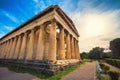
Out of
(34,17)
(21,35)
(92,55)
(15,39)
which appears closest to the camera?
(34,17)

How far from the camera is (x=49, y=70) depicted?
1191 cm

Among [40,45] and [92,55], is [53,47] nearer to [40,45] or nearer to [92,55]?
[40,45]

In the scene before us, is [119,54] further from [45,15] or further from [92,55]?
[45,15]

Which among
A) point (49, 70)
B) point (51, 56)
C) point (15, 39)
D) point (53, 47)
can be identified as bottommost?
point (49, 70)

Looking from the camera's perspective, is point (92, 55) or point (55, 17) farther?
point (92, 55)

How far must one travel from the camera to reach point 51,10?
16484 mm

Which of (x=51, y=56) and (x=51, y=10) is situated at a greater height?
(x=51, y=10)

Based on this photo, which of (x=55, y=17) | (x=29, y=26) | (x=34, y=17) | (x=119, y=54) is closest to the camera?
(x=55, y=17)

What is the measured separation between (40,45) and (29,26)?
7745 millimetres

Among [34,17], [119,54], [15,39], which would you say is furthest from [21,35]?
[119,54]

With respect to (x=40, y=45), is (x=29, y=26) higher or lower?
higher

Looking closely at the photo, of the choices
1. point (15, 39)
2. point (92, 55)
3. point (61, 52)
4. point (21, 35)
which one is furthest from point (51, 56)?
point (92, 55)

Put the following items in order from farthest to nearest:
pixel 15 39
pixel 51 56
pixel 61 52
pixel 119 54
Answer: pixel 119 54, pixel 15 39, pixel 61 52, pixel 51 56

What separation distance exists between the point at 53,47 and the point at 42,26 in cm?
545
